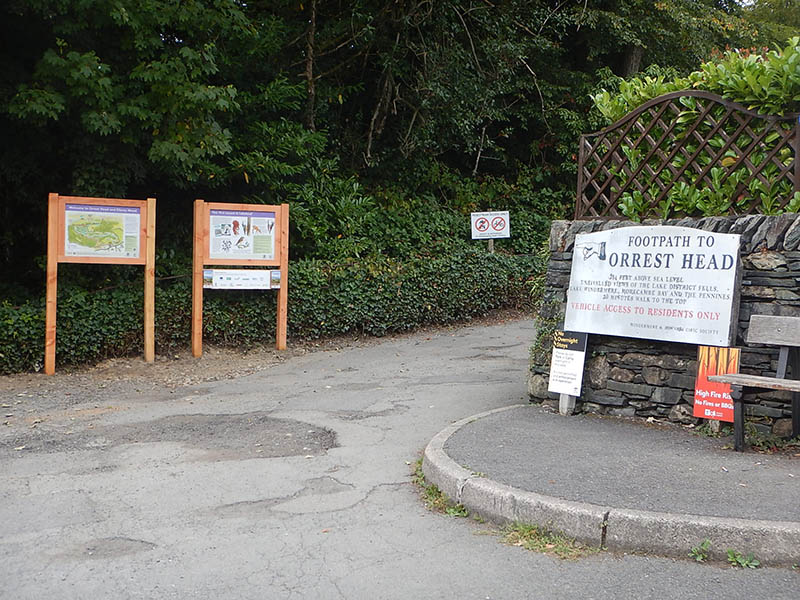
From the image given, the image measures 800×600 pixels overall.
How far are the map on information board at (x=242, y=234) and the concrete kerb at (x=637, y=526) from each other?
748 centimetres

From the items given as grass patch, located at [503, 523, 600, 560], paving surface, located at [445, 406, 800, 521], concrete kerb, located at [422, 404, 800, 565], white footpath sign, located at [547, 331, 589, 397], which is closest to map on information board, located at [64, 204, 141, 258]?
paving surface, located at [445, 406, 800, 521]

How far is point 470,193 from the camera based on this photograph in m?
18.5

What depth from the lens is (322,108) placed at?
1611 cm

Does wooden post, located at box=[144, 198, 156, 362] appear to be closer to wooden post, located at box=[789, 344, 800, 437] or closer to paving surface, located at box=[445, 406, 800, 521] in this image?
paving surface, located at box=[445, 406, 800, 521]

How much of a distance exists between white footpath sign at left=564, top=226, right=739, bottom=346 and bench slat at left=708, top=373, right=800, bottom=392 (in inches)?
18.8

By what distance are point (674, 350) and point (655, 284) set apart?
0.61 meters

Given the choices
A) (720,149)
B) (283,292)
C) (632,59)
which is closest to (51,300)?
(283,292)

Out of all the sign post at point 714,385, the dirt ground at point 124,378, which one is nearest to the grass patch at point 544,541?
the sign post at point 714,385

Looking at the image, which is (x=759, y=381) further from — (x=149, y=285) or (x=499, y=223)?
(x=499, y=223)

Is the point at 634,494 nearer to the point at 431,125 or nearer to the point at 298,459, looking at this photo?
the point at 298,459

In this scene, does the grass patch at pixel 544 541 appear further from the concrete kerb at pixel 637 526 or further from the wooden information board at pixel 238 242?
the wooden information board at pixel 238 242

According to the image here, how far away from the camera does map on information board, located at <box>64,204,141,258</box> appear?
406 inches

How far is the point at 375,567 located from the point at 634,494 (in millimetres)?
1709

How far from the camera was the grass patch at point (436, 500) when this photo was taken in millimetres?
4988
